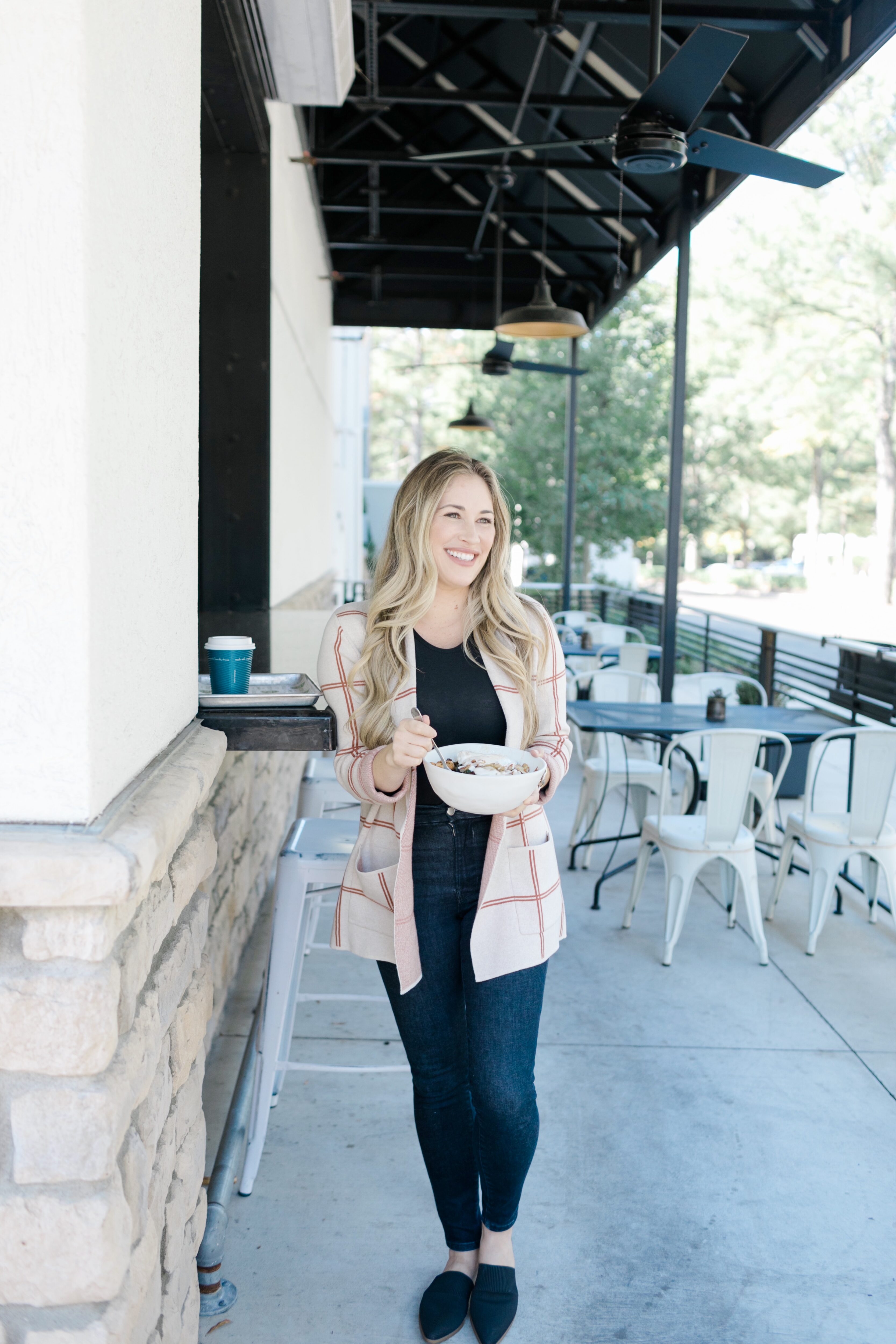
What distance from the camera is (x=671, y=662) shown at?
6789 millimetres

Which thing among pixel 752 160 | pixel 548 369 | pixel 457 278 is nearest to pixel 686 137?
pixel 752 160

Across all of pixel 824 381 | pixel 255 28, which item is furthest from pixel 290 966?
pixel 824 381

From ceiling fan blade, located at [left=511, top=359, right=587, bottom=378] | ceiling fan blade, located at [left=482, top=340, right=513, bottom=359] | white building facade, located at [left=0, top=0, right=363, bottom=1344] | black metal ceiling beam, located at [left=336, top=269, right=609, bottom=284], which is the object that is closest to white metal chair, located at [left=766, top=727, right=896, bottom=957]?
white building facade, located at [left=0, top=0, right=363, bottom=1344]

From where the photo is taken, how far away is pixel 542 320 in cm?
559

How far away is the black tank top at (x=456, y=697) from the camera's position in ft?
6.63

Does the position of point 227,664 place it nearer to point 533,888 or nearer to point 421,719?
point 421,719

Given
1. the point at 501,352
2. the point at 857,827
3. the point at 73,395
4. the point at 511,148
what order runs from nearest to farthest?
the point at 73,395
the point at 857,827
the point at 511,148
the point at 501,352

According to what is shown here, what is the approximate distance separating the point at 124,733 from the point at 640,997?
264 cm

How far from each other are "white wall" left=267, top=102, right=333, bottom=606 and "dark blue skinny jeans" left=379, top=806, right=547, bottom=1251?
2.94m

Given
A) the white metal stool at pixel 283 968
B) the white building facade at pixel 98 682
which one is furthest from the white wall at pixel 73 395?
the white metal stool at pixel 283 968

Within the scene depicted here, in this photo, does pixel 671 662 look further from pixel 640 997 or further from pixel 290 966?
pixel 290 966

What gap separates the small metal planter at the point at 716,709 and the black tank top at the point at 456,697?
2.80 meters

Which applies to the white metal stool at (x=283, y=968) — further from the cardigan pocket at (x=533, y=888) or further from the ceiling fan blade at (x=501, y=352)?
the ceiling fan blade at (x=501, y=352)

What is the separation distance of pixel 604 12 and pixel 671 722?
3280mm
